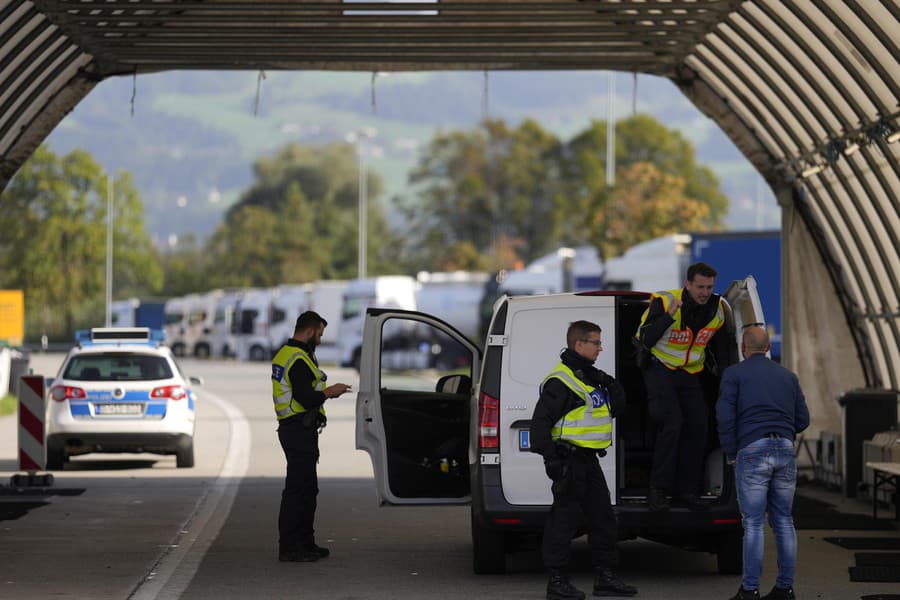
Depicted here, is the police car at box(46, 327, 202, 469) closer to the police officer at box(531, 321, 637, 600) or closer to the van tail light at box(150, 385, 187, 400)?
the van tail light at box(150, 385, 187, 400)

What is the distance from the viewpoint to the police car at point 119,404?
19.4 meters

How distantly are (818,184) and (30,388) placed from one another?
27.5ft

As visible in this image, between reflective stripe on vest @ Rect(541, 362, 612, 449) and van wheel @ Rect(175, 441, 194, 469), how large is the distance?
10.6 m

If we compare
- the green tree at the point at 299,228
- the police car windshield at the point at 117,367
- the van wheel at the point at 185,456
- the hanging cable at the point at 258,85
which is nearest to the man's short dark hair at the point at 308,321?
the hanging cable at the point at 258,85

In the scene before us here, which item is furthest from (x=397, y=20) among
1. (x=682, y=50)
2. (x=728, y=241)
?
(x=728, y=241)

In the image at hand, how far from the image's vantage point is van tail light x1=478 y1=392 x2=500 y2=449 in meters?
10.9

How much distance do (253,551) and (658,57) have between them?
24.3ft

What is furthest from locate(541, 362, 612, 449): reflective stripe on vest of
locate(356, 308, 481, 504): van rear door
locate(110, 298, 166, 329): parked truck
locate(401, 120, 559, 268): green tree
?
locate(401, 120, 559, 268): green tree

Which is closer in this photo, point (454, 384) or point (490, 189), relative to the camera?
point (454, 384)

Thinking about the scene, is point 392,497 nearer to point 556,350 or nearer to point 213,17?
point 556,350

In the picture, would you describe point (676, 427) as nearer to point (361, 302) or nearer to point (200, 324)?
point (361, 302)

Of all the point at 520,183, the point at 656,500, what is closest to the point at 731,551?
the point at 656,500

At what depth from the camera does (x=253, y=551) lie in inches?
501

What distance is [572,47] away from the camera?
17.2 m
